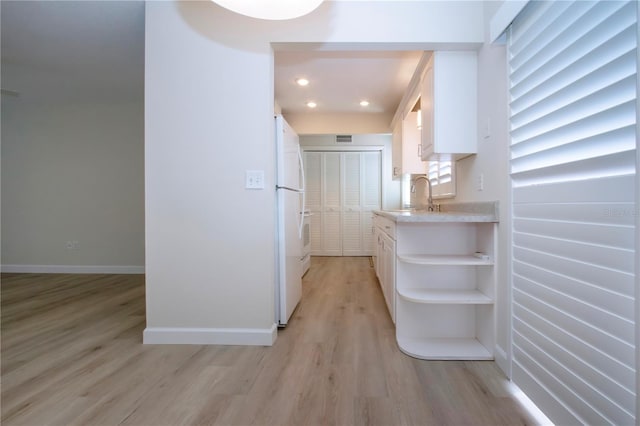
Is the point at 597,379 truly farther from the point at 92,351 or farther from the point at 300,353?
the point at 92,351

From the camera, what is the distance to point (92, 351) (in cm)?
189

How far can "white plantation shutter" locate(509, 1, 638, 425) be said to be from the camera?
892mm

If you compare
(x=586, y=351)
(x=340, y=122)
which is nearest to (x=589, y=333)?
(x=586, y=351)

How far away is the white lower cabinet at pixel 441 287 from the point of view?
6.01 ft

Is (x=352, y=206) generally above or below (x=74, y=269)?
above

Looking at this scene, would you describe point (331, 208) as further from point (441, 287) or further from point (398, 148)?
point (441, 287)

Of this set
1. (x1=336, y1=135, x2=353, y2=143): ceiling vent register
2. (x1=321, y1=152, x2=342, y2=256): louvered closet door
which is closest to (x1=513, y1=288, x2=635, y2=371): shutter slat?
(x1=321, y1=152, x2=342, y2=256): louvered closet door

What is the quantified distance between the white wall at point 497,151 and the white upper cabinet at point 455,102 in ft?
0.18

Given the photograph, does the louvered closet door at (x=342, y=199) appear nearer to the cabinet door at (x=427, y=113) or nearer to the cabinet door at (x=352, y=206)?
the cabinet door at (x=352, y=206)

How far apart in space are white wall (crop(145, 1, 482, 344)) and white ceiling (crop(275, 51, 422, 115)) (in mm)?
803

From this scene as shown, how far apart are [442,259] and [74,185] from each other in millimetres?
5029

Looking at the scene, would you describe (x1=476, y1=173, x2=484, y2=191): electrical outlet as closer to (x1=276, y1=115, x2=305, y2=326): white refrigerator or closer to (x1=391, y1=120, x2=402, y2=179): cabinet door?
(x1=276, y1=115, x2=305, y2=326): white refrigerator

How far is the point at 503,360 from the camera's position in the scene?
161cm

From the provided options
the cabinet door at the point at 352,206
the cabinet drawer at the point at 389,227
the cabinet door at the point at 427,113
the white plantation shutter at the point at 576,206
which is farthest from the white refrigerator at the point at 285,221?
the cabinet door at the point at 352,206
